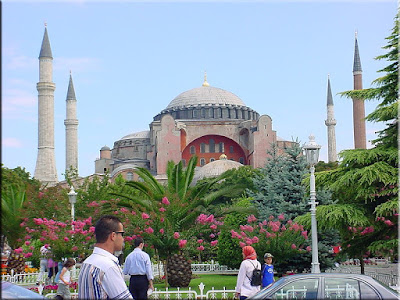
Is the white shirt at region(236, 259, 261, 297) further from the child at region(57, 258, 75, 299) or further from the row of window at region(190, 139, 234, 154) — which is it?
the row of window at region(190, 139, 234, 154)

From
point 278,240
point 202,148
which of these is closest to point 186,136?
point 202,148

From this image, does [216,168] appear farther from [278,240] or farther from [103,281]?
[103,281]

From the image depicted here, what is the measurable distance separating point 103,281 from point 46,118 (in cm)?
4965

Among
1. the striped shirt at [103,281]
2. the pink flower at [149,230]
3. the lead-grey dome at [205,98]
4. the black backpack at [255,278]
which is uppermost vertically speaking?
the lead-grey dome at [205,98]

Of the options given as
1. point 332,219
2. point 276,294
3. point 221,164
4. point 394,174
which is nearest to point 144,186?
point 332,219

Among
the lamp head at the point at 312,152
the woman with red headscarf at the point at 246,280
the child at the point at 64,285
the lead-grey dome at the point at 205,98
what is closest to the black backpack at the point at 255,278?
Answer: the woman with red headscarf at the point at 246,280

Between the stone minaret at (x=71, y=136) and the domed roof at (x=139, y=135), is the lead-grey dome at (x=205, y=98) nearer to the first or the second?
the domed roof at (x=139, y=135)

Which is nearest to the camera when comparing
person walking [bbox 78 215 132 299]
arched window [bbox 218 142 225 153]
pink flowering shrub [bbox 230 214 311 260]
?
person walking [bbox 78 215 132 299]

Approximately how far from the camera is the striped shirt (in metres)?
4.22

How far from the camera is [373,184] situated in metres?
13.7

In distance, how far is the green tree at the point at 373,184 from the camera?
13406mm

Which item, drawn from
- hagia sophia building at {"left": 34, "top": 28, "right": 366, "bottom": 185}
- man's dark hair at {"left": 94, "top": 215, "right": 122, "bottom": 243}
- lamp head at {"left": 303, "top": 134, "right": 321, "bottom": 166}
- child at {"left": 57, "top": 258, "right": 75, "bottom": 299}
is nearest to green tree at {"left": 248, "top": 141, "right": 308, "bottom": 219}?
lamp head at {"left": 303, "top": 134, "right": 321, "bottom": 166}

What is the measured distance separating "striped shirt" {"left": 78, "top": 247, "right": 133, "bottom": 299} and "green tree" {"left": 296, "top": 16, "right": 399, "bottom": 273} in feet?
31.9

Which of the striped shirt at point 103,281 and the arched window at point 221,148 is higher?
the arched window at point 221,148
